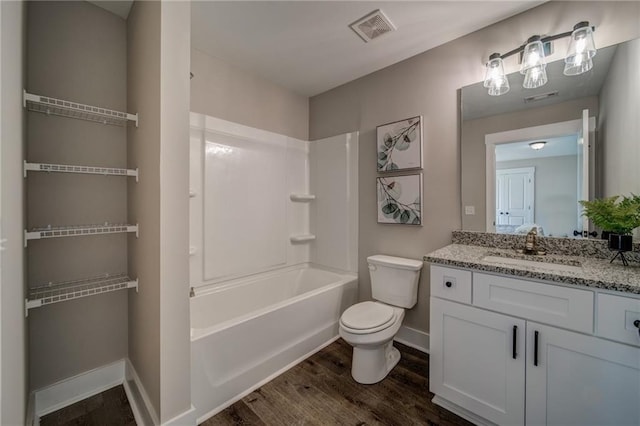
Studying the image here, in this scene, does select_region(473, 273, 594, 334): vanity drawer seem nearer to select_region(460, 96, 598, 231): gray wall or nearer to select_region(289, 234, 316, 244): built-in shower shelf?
select_region(460, 96, 598, 231): gray wall

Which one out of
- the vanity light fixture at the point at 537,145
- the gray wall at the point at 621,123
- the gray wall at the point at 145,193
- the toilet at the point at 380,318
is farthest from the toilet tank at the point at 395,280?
the gray wall at the point at 145,193

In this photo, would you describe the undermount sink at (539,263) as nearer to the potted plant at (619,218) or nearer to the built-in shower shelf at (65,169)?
the potted plant at (619,218)

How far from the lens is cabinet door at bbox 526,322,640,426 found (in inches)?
41.4

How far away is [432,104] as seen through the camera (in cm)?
216

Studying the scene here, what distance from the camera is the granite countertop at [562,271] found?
1083 millimetres

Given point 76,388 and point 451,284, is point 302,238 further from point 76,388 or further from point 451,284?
point 76,388

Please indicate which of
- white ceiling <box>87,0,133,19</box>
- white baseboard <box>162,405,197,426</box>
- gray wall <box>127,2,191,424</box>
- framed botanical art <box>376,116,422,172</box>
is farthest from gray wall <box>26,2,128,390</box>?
framed botanical art <box>376,116,422,172</box>

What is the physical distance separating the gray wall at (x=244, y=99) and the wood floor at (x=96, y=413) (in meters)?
2.09

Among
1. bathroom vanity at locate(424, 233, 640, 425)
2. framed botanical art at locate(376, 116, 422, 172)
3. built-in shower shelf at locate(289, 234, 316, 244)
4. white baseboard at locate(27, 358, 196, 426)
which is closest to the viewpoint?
bathroom vanity at locate(424, 233, 640, 425)

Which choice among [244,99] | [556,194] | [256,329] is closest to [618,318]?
[556,194]

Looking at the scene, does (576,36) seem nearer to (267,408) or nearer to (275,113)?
(275,113)

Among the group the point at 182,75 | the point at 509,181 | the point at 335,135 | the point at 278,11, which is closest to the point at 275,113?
the point at 335,135

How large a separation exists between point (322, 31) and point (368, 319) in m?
2.11

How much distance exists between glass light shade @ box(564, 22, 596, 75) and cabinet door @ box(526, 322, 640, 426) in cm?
150
